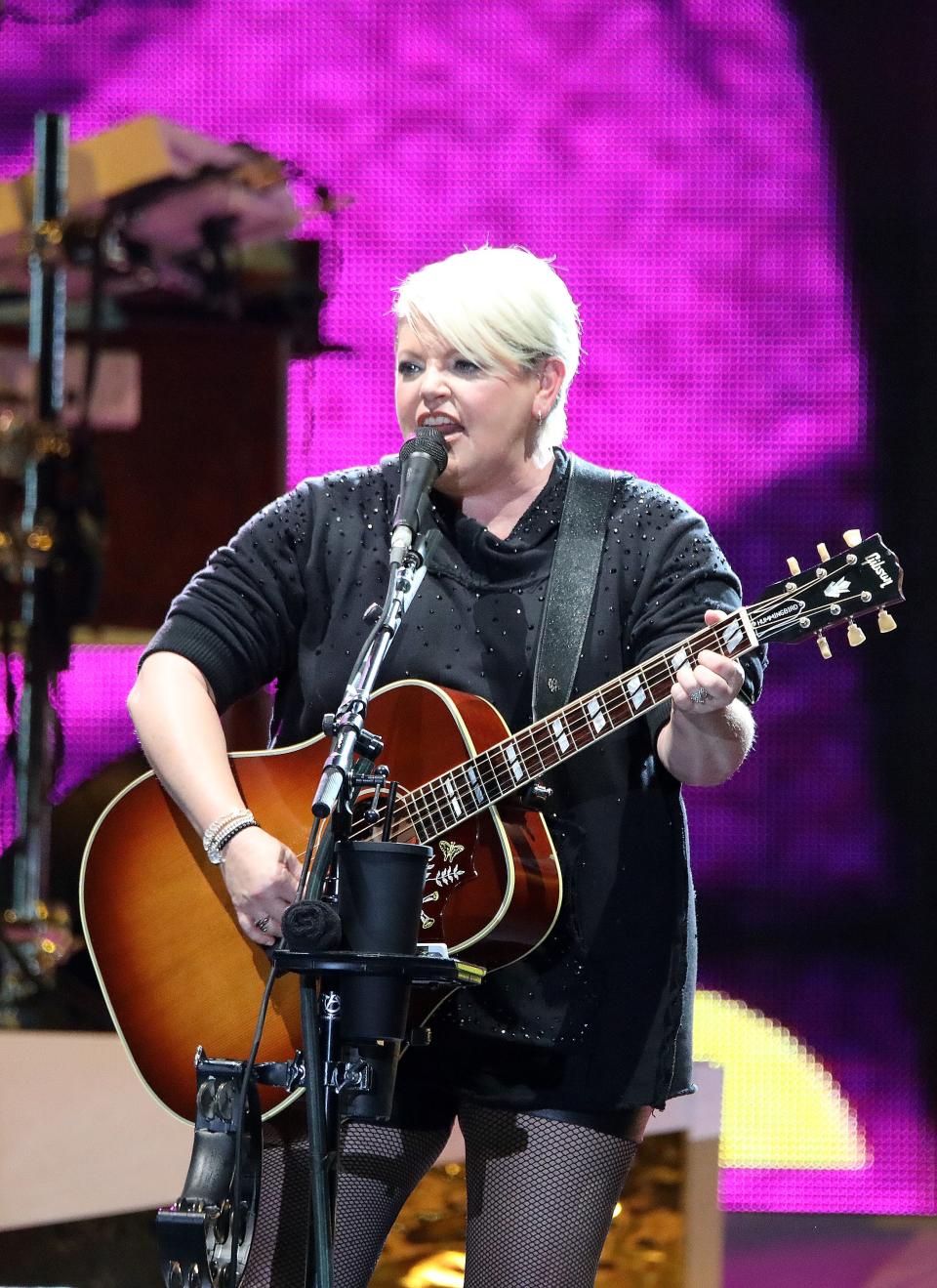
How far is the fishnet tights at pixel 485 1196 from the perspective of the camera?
6.60 feet

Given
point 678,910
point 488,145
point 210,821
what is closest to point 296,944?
point 210,821

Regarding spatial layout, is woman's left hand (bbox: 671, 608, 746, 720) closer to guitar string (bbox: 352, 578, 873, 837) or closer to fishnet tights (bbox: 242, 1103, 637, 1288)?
guitar string (bbox: 352, 578, 873, 837)

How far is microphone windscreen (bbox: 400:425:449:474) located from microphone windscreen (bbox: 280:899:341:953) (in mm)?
611

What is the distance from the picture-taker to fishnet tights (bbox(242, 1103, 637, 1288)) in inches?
79.2

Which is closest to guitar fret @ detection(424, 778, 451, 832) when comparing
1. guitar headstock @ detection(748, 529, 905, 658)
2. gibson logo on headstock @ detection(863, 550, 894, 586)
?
guitar headstock @ detection(748, 529, 905, 658)

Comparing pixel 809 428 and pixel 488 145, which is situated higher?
pixel 488 145

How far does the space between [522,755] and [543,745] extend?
0.03 m

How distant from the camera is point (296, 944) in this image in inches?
65.5

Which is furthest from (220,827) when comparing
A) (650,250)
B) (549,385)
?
(650,250)

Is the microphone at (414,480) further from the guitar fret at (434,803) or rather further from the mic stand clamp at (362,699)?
the guitar fret at (434,803)

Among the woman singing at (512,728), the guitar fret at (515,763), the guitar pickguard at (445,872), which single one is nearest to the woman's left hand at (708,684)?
the woman singing at (512,728)

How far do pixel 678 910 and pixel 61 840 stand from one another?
273cm

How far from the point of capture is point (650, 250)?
4434 mm

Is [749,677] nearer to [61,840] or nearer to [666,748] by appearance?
[666,748]
